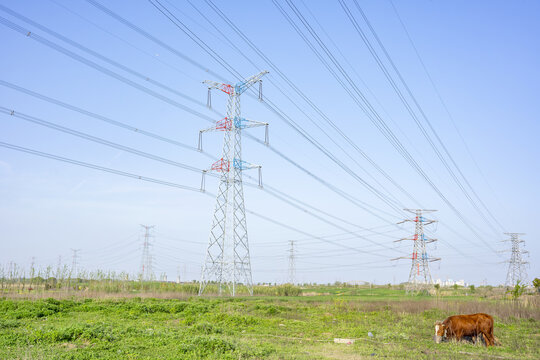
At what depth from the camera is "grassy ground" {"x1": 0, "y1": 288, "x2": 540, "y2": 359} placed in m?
13.4

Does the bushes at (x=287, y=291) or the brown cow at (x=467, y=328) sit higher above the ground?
the brown cow at (x=467, y=328)

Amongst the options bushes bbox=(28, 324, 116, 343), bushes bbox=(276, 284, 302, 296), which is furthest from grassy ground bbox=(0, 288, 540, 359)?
bushes bbox=(276, 284, 302, 296)

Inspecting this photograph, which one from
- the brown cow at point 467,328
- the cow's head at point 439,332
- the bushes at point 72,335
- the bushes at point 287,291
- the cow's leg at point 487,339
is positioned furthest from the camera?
the bushes at point 287,291

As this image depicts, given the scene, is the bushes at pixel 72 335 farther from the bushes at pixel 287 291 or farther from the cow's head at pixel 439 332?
the bushes at pixel 287 291

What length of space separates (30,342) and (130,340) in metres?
3.32

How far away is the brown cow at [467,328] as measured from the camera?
16609 mm

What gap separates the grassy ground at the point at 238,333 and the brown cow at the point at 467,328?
0.70m

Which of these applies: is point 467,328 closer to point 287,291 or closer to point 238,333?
point 238,333

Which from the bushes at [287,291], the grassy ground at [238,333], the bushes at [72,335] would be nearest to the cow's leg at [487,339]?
the grassy ground at [238,333]

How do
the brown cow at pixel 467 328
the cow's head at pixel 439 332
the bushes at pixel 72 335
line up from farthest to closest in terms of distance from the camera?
1. the cow's head at pixel 439 332
2. the brown cow at pixel 467 328
3. the bushes at pixel 72 335

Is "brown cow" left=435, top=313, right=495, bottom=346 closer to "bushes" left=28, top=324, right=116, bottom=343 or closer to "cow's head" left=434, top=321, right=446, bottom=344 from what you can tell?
"cow's head" left=434, top=321, right=446, bottom=344

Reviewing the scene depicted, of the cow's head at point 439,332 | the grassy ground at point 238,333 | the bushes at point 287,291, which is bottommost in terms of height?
the bushes at point 287,291

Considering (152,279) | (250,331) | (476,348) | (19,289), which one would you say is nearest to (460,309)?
(476,348)

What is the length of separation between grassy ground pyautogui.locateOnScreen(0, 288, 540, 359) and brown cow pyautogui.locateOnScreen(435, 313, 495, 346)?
2.29ft
